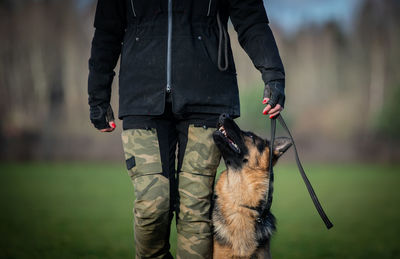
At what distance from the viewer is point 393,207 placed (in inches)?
277

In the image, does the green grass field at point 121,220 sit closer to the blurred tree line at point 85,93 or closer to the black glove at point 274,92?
the black glove at point 274,92

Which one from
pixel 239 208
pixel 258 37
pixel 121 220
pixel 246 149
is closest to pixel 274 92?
pixel 258 37

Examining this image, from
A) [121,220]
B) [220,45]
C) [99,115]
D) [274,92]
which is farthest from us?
[121,220]

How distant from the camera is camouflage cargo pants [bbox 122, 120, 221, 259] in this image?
209cm

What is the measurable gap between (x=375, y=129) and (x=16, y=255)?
61.5 feet

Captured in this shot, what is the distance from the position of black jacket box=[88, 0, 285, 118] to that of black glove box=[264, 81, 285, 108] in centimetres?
3

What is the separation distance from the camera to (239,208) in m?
2.37

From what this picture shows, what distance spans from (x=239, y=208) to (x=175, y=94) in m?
0.81

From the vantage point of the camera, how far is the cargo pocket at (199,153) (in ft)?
7.13

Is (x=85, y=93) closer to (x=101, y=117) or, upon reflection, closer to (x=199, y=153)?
(x=101, y=117)

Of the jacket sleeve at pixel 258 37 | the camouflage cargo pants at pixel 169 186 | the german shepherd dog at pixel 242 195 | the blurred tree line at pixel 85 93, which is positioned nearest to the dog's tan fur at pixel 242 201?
the german shepherd dog at pixel 242 195

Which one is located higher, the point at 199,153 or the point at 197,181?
the point at 199,153

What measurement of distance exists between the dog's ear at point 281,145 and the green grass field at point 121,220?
1.43 meters

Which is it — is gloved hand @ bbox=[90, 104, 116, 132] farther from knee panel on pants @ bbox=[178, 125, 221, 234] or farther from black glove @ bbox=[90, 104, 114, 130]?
knee panel on pants @ bbox=[178, 125, 221, 234]
